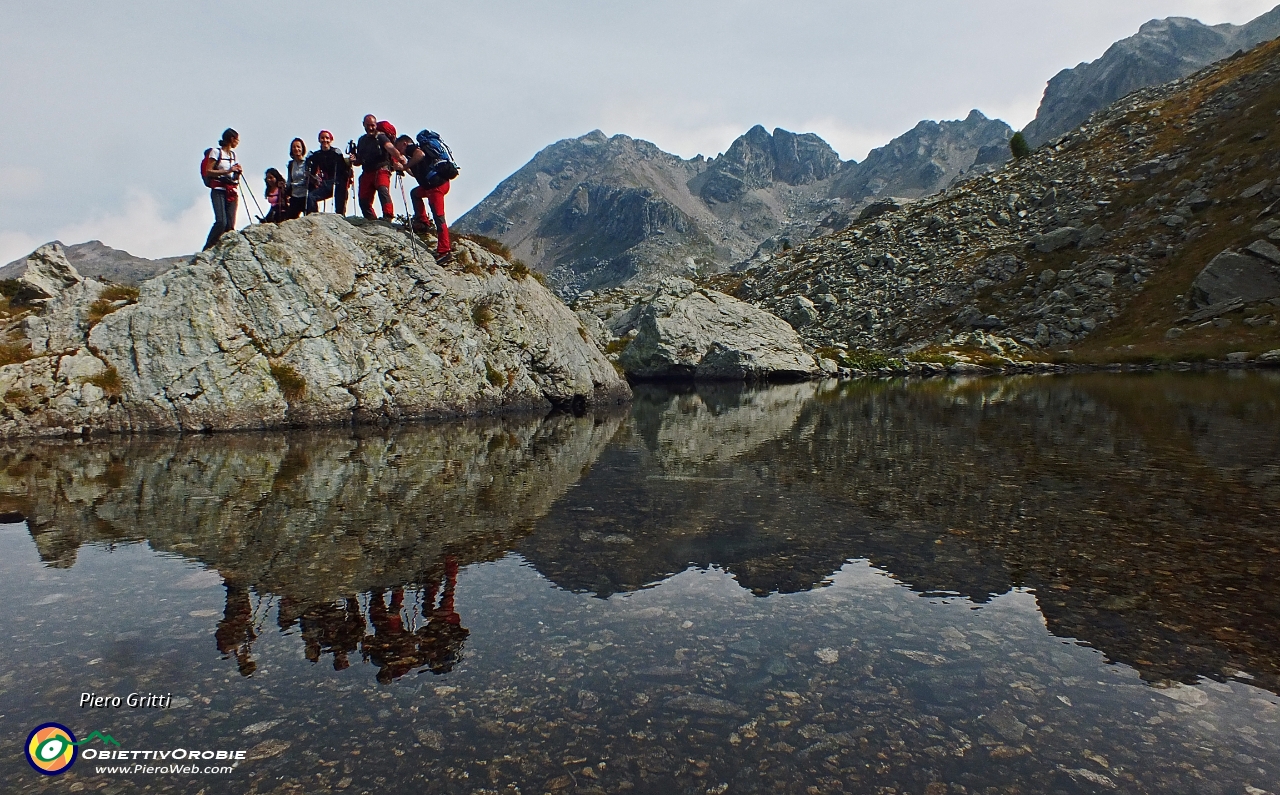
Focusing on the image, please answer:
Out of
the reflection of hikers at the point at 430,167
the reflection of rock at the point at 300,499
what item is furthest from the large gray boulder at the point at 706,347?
the reflection of rock at the point at 300,499

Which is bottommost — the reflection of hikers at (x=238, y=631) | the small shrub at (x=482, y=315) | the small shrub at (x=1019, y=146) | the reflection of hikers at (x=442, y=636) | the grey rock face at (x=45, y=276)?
the reflection of hikers at (x=442, y=636)

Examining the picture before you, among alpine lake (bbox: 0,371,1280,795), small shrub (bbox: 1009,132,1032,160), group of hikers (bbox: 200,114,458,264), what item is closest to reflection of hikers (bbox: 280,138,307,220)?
group of hikers (bbox: 200,114,458,264)

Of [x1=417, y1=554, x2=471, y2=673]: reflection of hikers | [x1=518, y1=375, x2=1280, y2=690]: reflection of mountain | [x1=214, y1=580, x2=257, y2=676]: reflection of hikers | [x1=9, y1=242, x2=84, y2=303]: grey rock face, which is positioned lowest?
[x1=518, y1=375, x2=1280, y2=690]: reflection of mountain

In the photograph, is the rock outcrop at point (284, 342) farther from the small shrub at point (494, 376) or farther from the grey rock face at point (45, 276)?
the grey rock face at point (45, 276)

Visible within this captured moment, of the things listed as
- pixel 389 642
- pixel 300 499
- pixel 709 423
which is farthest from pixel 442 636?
pixel 709 423

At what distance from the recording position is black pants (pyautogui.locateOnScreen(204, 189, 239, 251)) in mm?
26500

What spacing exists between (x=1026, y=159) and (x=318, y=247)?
11288 cm

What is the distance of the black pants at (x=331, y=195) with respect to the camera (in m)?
29.0

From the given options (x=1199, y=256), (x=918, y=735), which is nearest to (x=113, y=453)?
(x=918, y=735)

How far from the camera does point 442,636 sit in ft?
21.6

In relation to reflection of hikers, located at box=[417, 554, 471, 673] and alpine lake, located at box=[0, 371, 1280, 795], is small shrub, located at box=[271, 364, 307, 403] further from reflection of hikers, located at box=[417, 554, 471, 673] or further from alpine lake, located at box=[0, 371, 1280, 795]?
reflection of hikers, located at box=[417, 554, 471, 673]

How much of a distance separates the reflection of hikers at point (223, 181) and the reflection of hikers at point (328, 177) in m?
3.21

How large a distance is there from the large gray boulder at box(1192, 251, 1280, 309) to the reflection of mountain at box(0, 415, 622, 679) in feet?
237

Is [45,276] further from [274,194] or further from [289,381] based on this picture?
[289,381]
